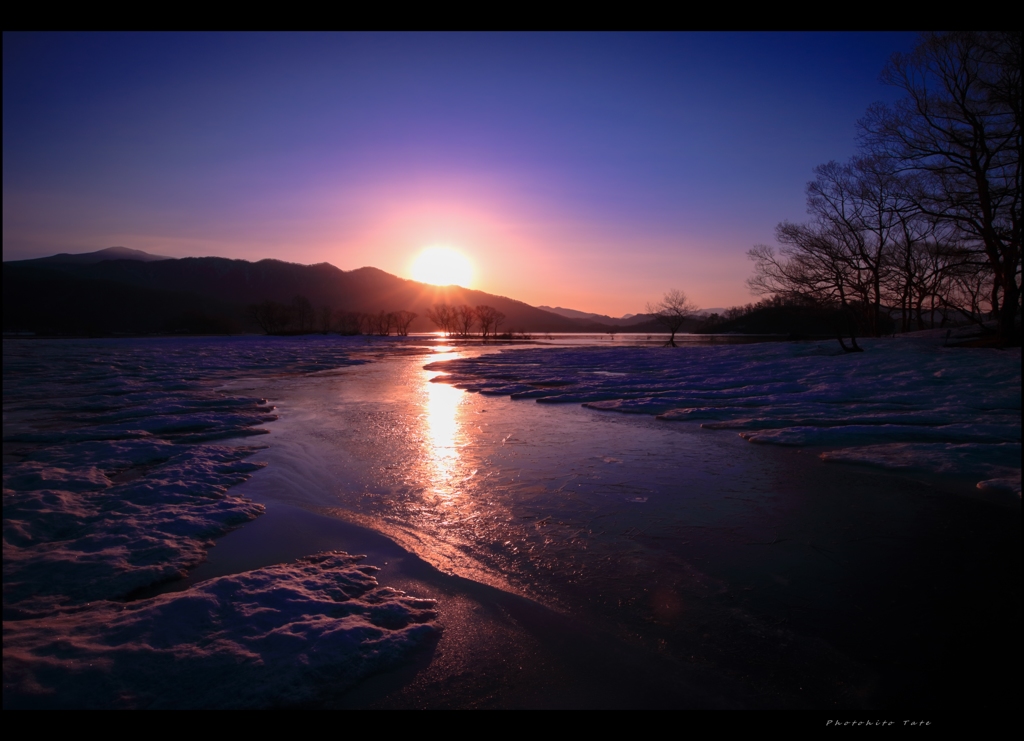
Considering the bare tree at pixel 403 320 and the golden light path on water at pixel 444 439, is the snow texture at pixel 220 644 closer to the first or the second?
the golden light path on water at pixel 444 439

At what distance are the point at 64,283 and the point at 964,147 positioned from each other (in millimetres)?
196170

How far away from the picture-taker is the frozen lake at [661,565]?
2.54 metres

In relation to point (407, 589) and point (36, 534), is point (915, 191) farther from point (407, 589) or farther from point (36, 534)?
point (36, 534)

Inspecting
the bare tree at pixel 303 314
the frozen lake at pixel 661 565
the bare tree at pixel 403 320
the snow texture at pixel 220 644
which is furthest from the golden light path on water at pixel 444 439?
the bare tree at pixel 403 320

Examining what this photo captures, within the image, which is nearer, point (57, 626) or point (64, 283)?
point (57, 626)

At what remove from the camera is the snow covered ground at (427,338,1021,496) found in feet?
22.4

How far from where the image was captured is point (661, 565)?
384 cm

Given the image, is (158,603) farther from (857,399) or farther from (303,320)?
(303,320)

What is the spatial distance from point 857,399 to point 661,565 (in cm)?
1072

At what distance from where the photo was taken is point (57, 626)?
2.98m

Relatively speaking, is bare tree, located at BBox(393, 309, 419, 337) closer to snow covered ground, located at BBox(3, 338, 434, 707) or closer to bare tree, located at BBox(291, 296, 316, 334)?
bare tree, located at BBox(291, 296, 316, 334)

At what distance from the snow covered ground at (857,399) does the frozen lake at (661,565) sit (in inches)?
8.8

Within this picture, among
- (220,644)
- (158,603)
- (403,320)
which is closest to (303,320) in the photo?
(403,320)

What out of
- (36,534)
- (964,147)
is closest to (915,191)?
(964,147)
